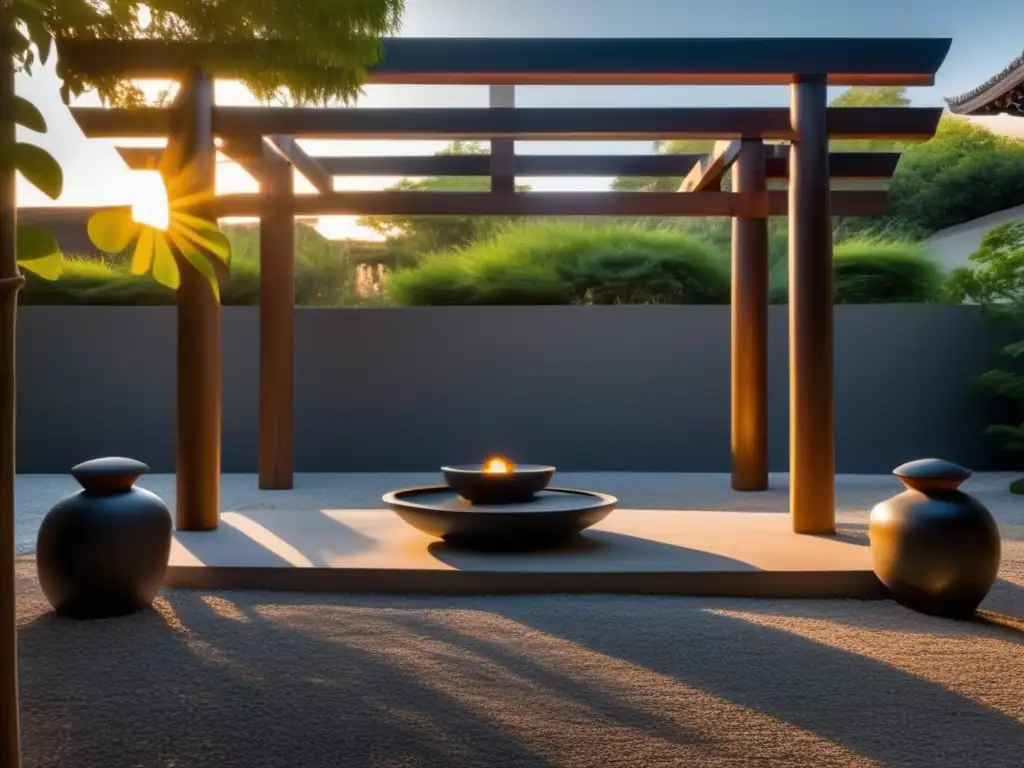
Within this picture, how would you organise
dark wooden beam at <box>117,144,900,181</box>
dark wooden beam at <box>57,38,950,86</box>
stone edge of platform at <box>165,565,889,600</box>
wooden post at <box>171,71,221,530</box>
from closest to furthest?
stone edge of platform at <box>165,565,889,600</box>
dark wooden beam at <box>57,38,950,86</box>
wooden post at <box>171,71,221,530</box>
dark wooden beam at <box>117,144,900,181</box>

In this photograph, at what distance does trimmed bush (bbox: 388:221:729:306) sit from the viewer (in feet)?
30.2

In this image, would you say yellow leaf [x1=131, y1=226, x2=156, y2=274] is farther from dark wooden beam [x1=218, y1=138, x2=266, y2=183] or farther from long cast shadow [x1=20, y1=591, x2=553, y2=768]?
dark wooden beam [x1=218, y1=138, x2=266, y2=183]

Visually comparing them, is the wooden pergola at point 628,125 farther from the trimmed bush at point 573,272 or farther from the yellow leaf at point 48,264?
the trimmed bush at point 573,272

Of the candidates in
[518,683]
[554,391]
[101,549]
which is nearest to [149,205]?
[518,683]

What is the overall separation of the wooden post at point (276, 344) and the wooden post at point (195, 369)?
2.25 meters

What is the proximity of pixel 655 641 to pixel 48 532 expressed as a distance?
2.04 metres

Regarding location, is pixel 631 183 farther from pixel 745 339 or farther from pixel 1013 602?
pixel 1013 602

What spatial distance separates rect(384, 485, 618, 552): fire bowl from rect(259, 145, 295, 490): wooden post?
295 cm

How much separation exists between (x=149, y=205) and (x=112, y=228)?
43mm

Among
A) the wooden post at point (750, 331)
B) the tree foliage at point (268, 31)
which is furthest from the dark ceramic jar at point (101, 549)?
the wooden post at point (750, 331)

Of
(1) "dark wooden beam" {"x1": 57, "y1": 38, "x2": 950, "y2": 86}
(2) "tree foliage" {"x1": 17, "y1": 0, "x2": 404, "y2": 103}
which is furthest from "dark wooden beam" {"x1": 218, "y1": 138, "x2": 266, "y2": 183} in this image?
(2) "tree foliage" {"x1": 17, "y1": 0, "x2": 404, "y2": 103}

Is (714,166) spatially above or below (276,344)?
above

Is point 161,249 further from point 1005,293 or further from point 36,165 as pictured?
point 1005,293

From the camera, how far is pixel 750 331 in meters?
6.67
